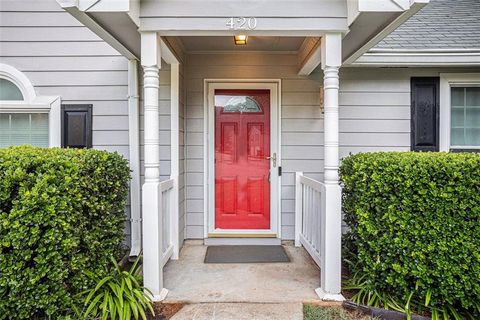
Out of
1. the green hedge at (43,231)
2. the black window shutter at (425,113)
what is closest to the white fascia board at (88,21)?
the green hedge at (43,231)

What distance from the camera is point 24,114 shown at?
11.6ft

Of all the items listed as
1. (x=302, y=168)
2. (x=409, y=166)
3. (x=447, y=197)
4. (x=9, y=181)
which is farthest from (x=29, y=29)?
(x=447, y=197)

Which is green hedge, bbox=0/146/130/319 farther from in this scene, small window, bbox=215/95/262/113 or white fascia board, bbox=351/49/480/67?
white fascia board, bbox=351/49/480/67

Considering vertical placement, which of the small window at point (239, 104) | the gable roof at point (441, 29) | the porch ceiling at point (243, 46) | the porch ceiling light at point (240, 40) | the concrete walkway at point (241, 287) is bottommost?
the concrete walkway at point (241, 287)

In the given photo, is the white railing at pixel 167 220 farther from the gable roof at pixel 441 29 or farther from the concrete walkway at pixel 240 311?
the gable roof at pixel 441 29

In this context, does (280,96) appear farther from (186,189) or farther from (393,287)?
(393,287)

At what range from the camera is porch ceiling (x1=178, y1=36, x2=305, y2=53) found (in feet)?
11.2

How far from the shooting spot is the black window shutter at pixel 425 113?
374 cm

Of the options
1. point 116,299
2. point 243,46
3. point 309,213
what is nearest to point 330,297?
point 309,213

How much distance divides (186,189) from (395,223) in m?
2.43

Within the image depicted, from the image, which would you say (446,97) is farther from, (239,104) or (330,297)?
(330,297)

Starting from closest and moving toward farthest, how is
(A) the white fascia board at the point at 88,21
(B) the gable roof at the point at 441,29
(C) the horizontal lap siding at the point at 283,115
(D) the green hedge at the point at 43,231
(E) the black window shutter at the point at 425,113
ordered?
1. (D) the green hedge at the point at 43,231
2. (A) the white fascia board at the point at 88,21
3. (B) the gable roof at the point at 441,29
4. (E) the black window shutter at the point at 425,113
5. (C) the horizontal lap siding at the point at 283,115

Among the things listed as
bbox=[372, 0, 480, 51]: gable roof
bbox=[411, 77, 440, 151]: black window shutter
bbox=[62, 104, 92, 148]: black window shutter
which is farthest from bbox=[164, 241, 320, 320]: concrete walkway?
bbox=[372, 0, 480, 51]: gable roof

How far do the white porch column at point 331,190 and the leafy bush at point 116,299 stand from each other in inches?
55.6
